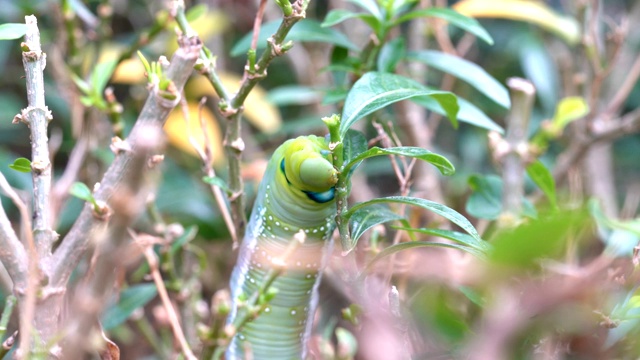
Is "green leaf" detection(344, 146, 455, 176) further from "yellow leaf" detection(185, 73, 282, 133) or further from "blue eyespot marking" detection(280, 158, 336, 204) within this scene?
"yellow leaf" detection(185, 73, 282, 133)

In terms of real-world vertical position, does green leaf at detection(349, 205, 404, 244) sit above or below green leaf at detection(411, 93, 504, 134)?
below

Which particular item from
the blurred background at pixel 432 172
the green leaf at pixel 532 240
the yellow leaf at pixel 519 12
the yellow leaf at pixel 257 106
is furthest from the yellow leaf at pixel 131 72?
the green leaf at pixel 532 240

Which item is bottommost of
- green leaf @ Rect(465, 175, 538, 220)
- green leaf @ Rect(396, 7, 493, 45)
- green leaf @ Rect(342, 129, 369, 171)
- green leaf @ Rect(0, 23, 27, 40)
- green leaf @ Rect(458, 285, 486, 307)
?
green leaf @ Rect(465, 175, 538, 220)

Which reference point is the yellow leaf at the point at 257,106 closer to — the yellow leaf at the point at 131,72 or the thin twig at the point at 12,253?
the yellow leaf at the point at 131,72

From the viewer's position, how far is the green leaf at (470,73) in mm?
742

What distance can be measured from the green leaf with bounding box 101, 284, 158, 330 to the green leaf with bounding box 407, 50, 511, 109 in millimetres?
400

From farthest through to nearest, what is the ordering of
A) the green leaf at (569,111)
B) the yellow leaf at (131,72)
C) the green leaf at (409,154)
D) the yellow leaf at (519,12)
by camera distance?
the yellow leaf at (131,72) < the yellow leaf at (519,12) < the green leaf at (569,111) < the green leaf at (409,154)

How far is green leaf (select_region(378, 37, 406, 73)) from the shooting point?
2.44ft

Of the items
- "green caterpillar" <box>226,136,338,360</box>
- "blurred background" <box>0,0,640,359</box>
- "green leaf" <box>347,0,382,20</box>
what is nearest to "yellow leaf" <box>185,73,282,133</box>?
"blurred background" <box>0,0,640,359</box>

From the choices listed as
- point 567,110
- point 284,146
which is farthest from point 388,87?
point 567,110

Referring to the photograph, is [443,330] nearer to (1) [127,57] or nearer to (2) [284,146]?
(2) [284,146]

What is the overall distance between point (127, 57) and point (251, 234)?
0.42 meters

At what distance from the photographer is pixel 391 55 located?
2.50 feet

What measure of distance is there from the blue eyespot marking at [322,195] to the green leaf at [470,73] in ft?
0.89
